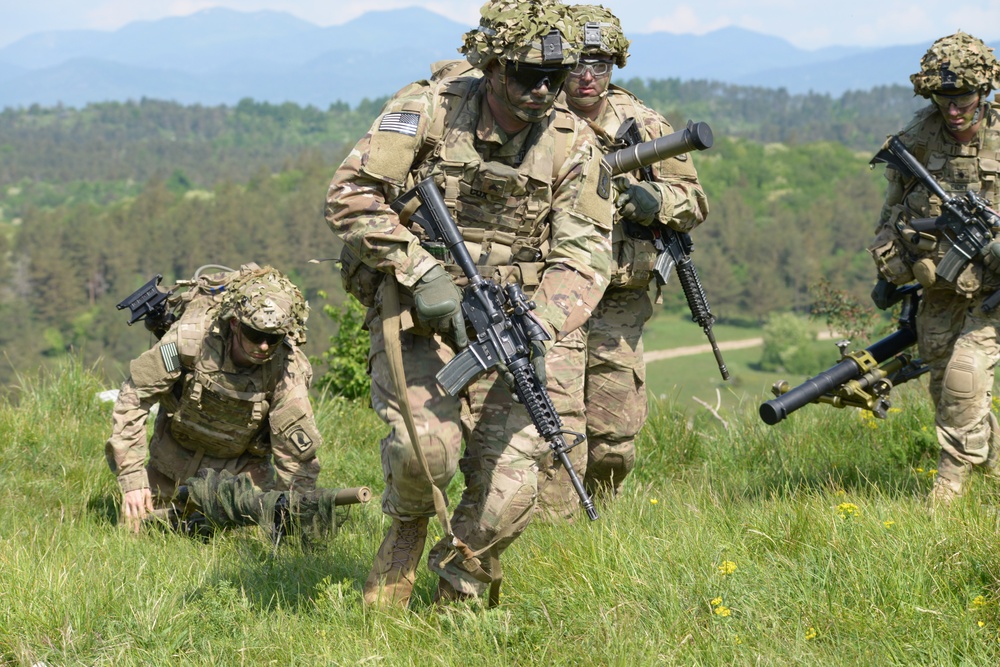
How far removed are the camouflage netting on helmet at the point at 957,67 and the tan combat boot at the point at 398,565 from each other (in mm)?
3042

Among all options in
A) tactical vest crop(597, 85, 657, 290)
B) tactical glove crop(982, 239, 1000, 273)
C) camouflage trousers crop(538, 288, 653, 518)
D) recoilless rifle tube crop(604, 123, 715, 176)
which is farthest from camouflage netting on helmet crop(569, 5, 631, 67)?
tactical glove crop(982, 239, 1000, 273)

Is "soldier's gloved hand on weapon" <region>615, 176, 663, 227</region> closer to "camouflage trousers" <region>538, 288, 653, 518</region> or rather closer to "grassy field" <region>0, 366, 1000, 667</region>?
"camouflage trousers" <region>538, 288, 653, 518</region>

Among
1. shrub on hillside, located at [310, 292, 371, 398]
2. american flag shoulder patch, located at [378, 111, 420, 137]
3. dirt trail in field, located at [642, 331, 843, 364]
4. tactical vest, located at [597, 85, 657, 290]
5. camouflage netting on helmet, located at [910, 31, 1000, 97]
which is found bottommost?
dirt trail in field, located at [642, 331, 843, 364]

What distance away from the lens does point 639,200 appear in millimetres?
5543

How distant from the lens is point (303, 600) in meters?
4.32

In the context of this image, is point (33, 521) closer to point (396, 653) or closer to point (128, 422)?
point (128, 422)

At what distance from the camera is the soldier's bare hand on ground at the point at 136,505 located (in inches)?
222

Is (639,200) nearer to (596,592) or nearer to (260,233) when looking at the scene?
(596,592)

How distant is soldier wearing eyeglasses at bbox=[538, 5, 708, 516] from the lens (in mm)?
5531

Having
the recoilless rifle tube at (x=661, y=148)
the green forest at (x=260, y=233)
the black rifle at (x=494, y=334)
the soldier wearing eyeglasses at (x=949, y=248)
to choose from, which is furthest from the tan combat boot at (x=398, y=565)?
the green forest at (x=260, y=233)

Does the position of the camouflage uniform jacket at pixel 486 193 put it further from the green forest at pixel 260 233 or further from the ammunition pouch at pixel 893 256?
the green forest at pixel 260 233

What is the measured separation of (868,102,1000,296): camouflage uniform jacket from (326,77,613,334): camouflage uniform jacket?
2.10 m

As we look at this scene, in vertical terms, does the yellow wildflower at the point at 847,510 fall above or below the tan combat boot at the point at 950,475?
above

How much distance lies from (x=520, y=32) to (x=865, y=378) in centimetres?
285
